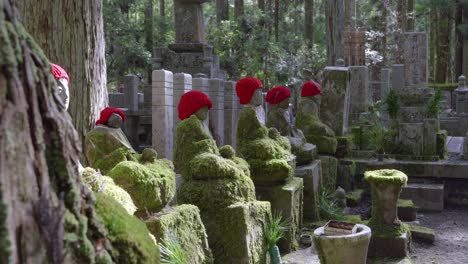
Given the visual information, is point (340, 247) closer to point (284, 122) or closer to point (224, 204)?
point (224, 204)

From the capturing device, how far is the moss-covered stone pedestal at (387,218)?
6777 millimetres

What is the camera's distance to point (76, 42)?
5512mm

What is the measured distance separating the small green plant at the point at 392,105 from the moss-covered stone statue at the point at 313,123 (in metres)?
2.60

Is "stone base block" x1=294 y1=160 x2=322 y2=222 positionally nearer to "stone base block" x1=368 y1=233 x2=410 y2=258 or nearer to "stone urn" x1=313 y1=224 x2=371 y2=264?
"stone base block" x1=368 y1=233 x2=410 y2=258

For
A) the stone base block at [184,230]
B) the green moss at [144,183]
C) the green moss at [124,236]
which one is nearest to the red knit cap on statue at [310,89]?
the stone base block at [184,230]

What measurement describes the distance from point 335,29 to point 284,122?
13412 mm

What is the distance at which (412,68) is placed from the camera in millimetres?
14758

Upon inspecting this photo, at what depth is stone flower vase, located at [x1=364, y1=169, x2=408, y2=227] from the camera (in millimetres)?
6809

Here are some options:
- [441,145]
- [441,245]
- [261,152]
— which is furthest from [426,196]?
[261,152]

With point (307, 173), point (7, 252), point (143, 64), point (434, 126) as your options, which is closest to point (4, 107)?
point (7, 252)

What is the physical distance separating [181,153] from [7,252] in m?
4.10

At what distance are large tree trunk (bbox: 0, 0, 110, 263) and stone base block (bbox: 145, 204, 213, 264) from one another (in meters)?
1.98

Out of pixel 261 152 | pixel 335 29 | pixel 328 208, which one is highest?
pixel 335 29

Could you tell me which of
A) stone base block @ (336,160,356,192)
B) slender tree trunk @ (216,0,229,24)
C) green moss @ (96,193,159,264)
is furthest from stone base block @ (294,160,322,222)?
slender tree trunk @ (216,0,229,24)
